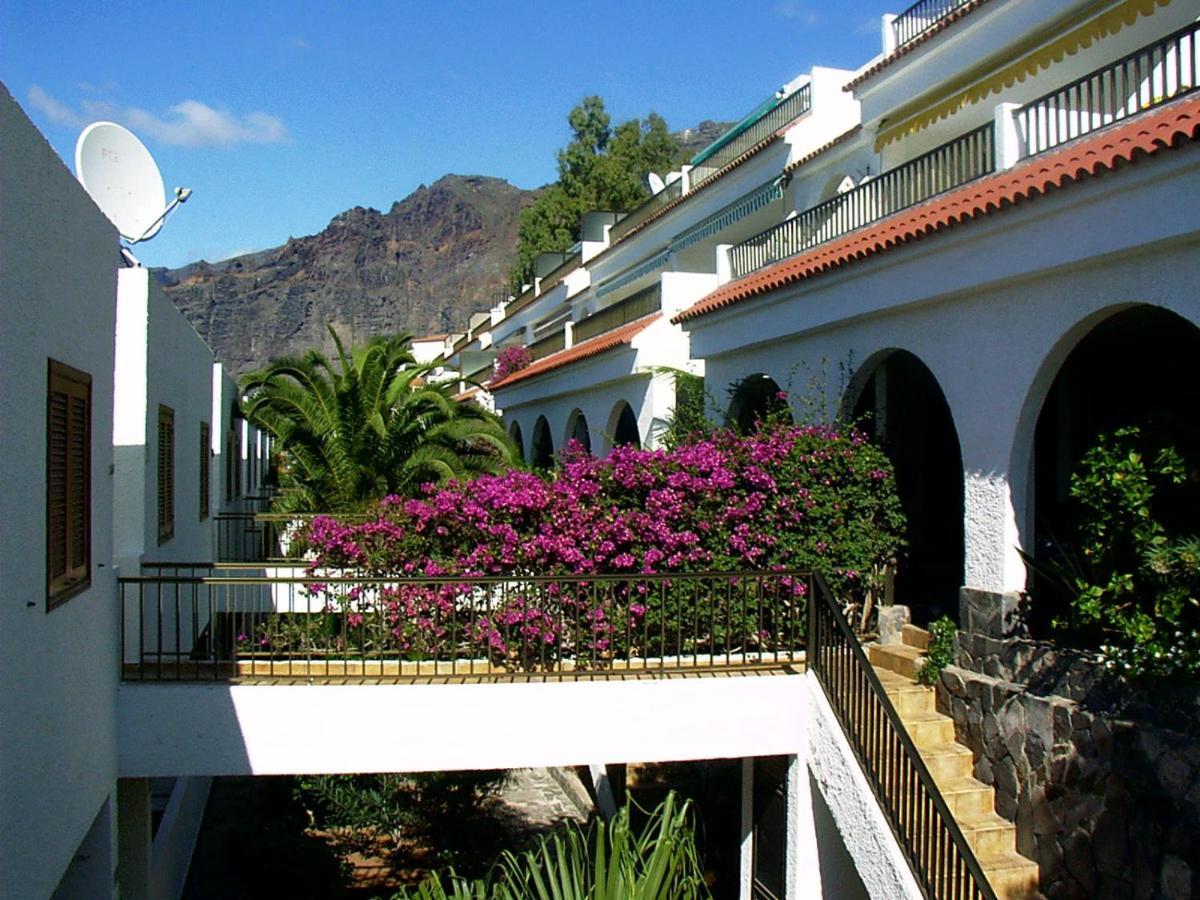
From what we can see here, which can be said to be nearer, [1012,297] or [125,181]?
[1012,297]

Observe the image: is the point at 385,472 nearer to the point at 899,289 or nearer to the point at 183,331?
the point at 183,331

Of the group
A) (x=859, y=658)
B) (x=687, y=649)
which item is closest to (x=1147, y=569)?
(x=859, y=658)

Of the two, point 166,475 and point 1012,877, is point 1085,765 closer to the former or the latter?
point 1012,877

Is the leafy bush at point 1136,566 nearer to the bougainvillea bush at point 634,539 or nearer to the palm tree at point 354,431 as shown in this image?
the bougainvillea bush at point 634,539

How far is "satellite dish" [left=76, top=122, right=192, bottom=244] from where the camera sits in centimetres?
1067

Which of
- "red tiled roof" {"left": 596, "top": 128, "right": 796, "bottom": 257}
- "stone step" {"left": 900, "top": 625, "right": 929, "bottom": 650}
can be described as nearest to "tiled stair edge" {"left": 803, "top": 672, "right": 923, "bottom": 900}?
"stone step" {"left": 900, "top": 625, "right": 929, "bottom": 650}

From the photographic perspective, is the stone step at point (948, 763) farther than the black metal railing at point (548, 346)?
No

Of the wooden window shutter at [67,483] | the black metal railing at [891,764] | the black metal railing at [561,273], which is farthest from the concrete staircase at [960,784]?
the black metal railing at [561,273]

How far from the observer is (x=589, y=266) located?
29500mm

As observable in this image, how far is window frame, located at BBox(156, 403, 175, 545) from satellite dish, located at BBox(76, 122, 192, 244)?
80.2 inches

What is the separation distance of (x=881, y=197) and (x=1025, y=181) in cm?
417

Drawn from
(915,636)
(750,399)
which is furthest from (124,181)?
(915,636)

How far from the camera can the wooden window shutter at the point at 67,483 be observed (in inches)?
246

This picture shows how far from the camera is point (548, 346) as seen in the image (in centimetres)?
2636
